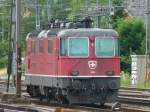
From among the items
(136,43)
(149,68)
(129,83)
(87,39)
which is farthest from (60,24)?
(136,43)

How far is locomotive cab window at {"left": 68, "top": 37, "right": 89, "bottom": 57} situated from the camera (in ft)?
75.3

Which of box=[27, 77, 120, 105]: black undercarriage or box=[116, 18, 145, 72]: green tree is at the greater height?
box=[116, 18, 145, 72]: green tree

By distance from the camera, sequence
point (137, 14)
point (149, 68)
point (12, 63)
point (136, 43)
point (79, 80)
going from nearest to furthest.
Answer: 1. point (79, 80)
2. point (12, 63)
3. point (149, 68)
4. point (136, 43)
5. point (137, 14)

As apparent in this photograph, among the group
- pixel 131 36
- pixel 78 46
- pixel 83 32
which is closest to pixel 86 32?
pixel 83 32

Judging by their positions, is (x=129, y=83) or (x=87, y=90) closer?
(x=87, y=90)

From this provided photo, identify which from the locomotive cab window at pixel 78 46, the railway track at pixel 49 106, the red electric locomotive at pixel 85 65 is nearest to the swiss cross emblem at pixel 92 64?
the red electric locomotive at pixel 85 65

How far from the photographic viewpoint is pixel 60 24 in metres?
25.0

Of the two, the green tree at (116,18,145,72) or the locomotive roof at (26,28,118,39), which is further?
the green tree at (116,18,145,72)

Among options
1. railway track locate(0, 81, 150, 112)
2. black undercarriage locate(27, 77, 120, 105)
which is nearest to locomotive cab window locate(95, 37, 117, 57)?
black undercarriage locate(27, 77, 120, 105)

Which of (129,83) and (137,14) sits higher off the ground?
(137,14)

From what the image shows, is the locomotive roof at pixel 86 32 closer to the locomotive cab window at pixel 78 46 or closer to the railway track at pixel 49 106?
the locomotive cab window at pixel 78 46

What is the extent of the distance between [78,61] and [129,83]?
2131cm

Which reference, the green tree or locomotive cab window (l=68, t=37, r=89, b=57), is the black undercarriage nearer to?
locomotive cab window (l=68, t=37, r=89, b=57)

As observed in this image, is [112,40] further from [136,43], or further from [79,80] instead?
[136,43]
